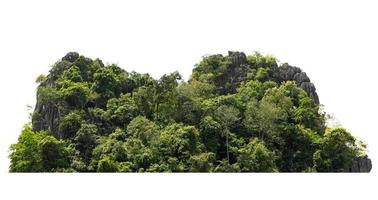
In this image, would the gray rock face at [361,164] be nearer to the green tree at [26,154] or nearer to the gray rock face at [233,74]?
the gray rock face at [233,74]

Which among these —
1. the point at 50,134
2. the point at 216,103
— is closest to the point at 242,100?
the point at 216,103

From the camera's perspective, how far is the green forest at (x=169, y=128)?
1709cm

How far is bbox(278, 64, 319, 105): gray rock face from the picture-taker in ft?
73.8

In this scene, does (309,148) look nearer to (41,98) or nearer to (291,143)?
(291,143)

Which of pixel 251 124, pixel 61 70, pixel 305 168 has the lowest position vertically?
pixel 305 168

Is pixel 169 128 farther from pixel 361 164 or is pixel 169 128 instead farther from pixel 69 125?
pixel 361 164

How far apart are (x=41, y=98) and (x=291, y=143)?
1000 centimetres

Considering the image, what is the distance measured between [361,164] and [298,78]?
5493 millimetres

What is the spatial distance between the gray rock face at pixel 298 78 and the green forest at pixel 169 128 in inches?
9.2

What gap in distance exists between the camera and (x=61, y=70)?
2158cm

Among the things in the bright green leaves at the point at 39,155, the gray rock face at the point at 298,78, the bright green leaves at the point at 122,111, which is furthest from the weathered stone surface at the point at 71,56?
the gray rock face at the point at 298,78

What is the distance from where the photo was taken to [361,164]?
63.0 ft

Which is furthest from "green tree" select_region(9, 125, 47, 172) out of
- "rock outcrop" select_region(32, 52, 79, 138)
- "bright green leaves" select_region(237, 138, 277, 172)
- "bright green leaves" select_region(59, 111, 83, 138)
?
"bright green leaves" select_region(237, 138, 277, 172)

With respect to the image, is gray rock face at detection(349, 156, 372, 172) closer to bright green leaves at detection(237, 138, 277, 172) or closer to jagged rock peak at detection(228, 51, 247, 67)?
bright green leaves at detection(237, 138, 277, 172)
